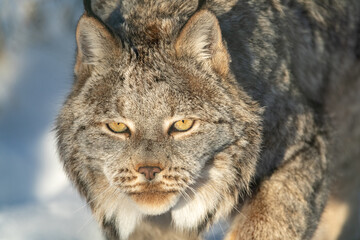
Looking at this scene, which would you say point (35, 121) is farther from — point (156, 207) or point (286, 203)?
point (156, 207)

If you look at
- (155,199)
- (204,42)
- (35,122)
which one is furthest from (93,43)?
(35,122)

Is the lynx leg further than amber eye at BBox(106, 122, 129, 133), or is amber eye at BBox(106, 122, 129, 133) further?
the lynx leg

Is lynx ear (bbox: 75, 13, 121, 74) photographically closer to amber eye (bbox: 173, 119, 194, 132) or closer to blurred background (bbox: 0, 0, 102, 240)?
amber eye (bbox: 173, 119, 194, 132)

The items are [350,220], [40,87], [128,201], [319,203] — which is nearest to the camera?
[128,201]

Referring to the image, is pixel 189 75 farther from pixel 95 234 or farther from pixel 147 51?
pixel 95 234

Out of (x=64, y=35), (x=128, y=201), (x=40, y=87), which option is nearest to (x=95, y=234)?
(x=128, y=201)

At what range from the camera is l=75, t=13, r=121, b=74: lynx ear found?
11.4ft

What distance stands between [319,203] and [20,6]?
531cm

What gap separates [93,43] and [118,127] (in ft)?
1.68

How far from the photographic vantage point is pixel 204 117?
3465 mm

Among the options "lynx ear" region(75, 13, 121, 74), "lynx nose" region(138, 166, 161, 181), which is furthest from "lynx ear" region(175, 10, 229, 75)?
"lynx nose" region(138, 166, 161, 181)

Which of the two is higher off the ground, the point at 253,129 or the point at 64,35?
the point at 253,129

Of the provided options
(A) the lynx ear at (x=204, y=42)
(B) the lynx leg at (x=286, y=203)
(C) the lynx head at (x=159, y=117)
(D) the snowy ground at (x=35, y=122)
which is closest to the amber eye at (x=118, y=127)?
(C) the lynx head at (x=159, y=117)

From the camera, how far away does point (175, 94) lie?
344 centimetres
